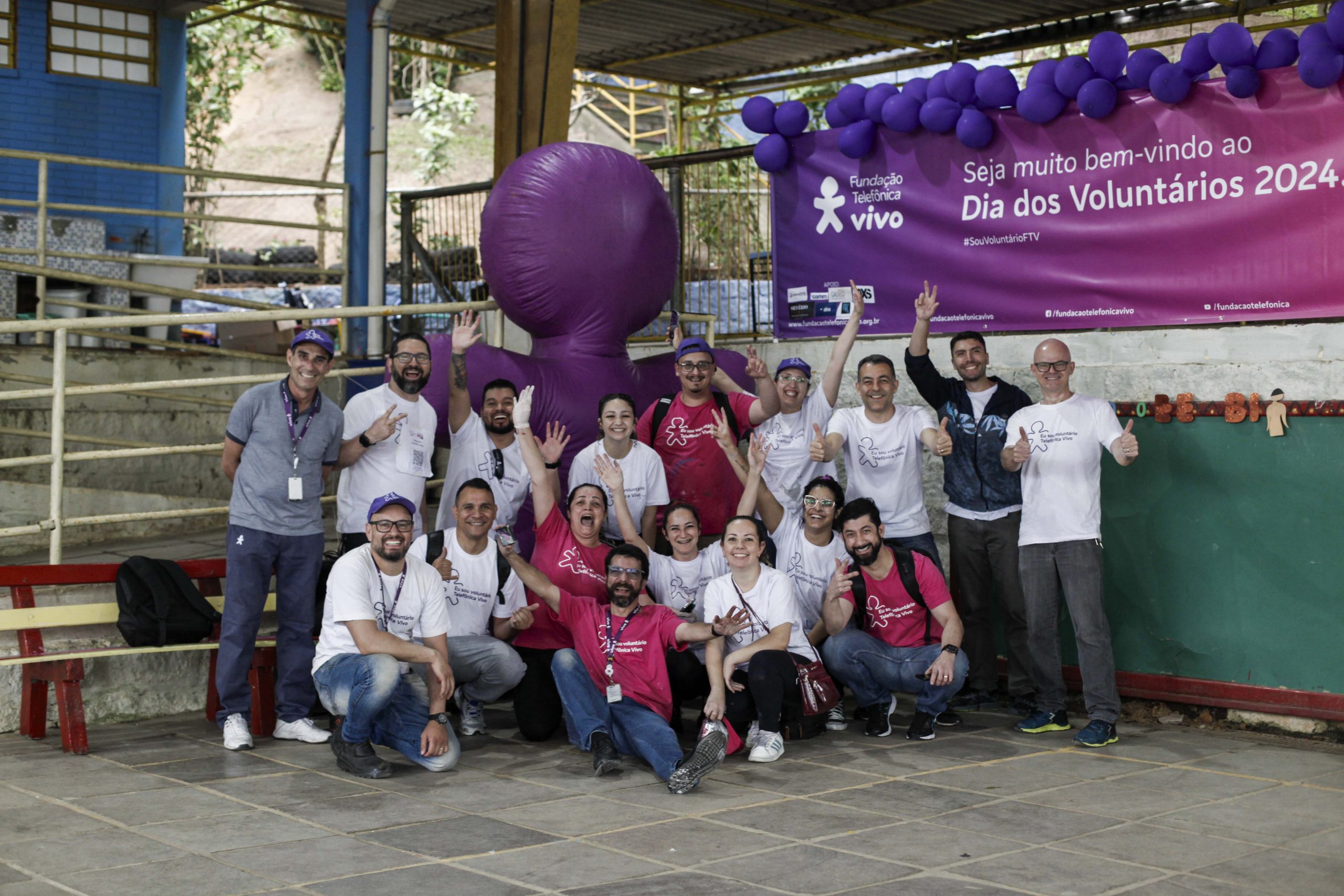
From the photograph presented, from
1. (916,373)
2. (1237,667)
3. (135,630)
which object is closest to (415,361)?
(135,630)

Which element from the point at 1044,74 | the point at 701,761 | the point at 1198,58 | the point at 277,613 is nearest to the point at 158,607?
the point at 277,613

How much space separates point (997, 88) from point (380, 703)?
4.47 metres

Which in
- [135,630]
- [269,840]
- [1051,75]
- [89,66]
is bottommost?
[269,840]

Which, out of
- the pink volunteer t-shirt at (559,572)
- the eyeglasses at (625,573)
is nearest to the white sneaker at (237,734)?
the pink volunteer t-shirt at (559,572)

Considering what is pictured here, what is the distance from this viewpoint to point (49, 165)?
1205 cm

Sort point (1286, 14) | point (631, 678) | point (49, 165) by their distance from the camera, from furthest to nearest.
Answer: point (1286, 14)
point (49, 165)
point (631, 678)

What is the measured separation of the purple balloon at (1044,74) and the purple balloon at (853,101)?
1.11 meters

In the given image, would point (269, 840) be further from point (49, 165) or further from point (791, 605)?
point (49, 165)

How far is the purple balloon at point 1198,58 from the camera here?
253 inches

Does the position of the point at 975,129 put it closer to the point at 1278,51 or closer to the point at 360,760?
the point at 1278,51

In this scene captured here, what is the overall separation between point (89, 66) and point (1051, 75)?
30.0 feet

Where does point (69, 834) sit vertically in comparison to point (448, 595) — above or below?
below

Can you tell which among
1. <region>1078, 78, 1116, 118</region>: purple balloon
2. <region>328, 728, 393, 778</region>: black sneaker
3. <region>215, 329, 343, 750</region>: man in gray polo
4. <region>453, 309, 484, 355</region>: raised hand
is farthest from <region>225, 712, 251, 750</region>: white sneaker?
<region>1078, 78, 1116, 118</region>: purple balloon

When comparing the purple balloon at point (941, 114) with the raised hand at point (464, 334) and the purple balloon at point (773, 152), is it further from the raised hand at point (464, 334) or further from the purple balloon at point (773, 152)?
the raised hand at point (464, 334)
